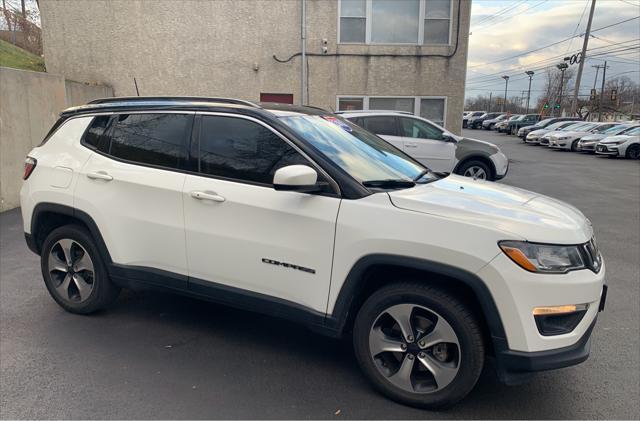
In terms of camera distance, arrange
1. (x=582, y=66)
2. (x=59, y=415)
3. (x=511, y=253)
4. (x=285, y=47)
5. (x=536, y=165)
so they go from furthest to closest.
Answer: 1. (x=582, y=66)
2. (x=536, y=165)
3. (x=285, y=47)
4. (x=59, y=415)
5. (x=511, y=253)

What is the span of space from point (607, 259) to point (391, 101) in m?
9.73

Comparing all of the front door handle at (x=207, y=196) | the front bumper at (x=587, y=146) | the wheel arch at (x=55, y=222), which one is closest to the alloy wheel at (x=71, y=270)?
the wheel arch at (x=55, y=222)

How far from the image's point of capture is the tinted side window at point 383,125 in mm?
9891

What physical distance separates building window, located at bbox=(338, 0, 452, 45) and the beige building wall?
0.29 meters

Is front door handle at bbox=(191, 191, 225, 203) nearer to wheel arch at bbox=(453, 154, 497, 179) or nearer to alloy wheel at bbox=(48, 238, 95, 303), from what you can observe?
alloy wheel at bbox=(48, 238, 95, 303)

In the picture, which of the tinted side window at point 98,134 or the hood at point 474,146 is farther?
the hood at point 474,146

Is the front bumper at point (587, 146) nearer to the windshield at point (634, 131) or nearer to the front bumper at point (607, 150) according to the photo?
the front bumper at point (607, 150)

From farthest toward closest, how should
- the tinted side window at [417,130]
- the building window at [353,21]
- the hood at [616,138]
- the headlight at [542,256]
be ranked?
the hood at [616,138], the building window at [353,21], the tinted side window at [417,130], the headlight at [542,256]

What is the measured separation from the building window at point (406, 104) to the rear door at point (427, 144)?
4.93m

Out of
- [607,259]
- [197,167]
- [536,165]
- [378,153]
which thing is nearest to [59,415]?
[197,167]

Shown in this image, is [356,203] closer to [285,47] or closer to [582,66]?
[285,47]

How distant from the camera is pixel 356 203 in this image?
9.65 ft

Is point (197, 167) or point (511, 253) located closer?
point (511, 253)

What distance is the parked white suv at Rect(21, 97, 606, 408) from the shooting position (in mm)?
2670
